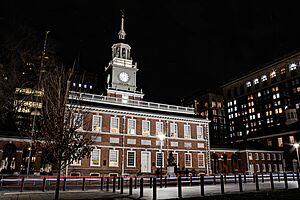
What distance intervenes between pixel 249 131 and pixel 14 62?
9518 centimetres

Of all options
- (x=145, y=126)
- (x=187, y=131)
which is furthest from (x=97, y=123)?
(x=187, y=131)

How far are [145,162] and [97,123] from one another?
10.00 meters

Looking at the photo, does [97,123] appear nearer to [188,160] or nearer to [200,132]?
[188,160]

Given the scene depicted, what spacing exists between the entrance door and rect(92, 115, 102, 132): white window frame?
26.9 ft

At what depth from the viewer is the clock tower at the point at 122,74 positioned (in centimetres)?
4872

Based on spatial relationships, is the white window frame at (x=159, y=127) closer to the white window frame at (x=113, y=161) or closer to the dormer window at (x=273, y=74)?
the white window frame at (x=113, y=161)

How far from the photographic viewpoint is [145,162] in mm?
38906

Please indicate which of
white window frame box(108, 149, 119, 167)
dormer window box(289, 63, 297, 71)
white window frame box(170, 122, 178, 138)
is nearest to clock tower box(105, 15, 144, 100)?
white window frame box(170, 122, 178, 138)

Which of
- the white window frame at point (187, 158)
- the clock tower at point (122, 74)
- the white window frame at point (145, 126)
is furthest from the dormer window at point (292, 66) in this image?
the white window frame at point (145, 126)

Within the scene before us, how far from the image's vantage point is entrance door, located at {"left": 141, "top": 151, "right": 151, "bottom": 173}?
126 ft

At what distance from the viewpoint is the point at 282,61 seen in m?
85.4

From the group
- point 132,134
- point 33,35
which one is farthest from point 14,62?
point 132,134

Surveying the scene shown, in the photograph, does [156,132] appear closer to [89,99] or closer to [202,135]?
[202,135]

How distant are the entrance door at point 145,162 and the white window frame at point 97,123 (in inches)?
322
